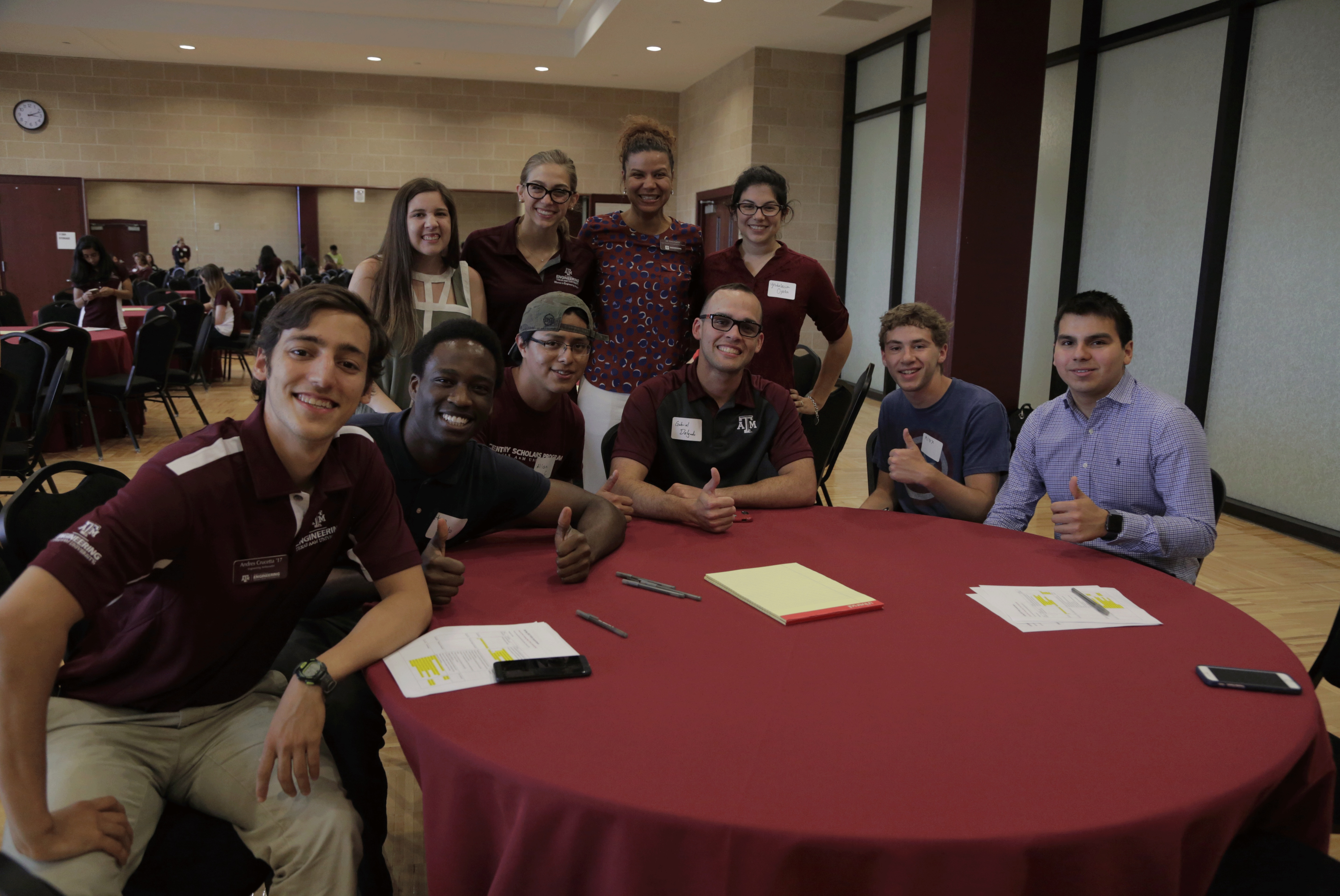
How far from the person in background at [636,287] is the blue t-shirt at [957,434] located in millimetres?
843

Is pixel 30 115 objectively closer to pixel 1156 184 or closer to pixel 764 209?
pixel 764 209

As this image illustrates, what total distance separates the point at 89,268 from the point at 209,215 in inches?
227

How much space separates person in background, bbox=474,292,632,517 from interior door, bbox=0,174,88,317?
464 inches

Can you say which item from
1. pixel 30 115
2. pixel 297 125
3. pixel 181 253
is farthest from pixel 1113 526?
pixel 30 115

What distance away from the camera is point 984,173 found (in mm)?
5305

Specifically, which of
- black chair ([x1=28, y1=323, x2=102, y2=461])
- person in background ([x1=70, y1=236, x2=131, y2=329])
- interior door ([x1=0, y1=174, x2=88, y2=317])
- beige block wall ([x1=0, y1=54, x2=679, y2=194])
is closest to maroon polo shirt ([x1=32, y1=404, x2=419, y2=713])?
black chair ([x1=28, y1=323, x2=102, y2=461])

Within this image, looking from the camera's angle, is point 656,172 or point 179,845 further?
point 656,172

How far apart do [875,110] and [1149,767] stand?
8693mm

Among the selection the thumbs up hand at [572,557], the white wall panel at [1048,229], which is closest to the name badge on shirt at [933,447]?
the thumbs up hand at [572,557]

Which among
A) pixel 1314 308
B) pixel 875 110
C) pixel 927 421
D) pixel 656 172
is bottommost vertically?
pixel 927 421

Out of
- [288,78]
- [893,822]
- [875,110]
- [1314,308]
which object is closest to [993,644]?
[893,822]

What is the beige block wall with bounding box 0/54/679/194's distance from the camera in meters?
11.1

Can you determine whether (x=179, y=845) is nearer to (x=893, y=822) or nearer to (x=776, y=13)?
(x=893, y=822)

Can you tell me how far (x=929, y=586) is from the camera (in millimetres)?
1763
